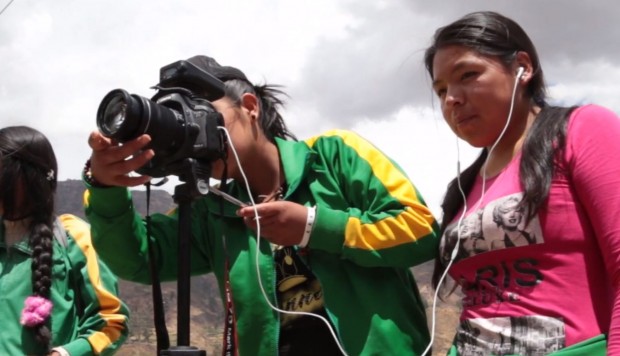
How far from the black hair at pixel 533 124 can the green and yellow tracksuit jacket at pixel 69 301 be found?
1.08m

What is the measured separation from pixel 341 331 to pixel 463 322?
0.29m

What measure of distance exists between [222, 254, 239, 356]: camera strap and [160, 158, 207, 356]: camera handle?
0.35 m

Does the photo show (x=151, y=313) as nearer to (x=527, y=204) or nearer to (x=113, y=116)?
(x=113, y=116)

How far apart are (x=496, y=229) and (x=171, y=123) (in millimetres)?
611

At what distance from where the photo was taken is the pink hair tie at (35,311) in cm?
214

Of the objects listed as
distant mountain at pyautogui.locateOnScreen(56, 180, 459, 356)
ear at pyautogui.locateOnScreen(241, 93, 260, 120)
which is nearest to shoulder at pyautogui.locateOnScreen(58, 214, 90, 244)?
ear at pyautogui.locateOnScreen(241, 93, 260, 120)

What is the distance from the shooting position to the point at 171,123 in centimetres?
142

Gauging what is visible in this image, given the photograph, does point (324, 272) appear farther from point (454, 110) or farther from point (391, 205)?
point (454, 110)

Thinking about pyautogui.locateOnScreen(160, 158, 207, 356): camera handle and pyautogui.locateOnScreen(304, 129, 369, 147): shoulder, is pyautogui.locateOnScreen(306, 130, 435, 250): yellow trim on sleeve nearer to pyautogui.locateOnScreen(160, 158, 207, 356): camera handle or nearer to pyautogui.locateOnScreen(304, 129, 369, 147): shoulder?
pyautogui.locateOnScreen(304, 129, 369, 147): shoulder

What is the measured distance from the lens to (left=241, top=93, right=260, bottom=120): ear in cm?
191

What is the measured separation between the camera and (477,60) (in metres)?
1.54

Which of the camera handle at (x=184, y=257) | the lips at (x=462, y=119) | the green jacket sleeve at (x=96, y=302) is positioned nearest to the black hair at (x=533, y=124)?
the lips at (x=462, y=119)

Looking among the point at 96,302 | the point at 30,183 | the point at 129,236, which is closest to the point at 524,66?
the point at 129,236

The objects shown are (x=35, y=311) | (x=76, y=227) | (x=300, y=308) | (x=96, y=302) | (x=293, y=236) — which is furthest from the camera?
(x=76, y=227)
